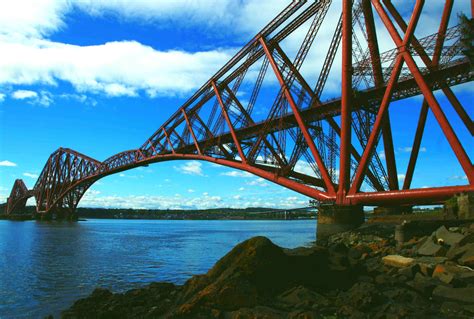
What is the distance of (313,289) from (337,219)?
48.0 ft

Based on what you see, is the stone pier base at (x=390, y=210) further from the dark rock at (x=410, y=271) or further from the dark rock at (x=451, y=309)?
the dark rock at (x=451, y=309)

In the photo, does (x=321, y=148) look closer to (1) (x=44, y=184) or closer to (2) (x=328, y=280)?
(2) (x=328, y=280)

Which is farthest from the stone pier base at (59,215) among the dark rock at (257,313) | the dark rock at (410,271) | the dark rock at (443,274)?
the dark rock at (443,274)

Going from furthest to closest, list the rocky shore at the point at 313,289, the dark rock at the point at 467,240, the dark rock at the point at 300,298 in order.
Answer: the dark rock at the point at 467,240 → the dark rock at the point at 300,298 → the rocky shore at the point at 313,289

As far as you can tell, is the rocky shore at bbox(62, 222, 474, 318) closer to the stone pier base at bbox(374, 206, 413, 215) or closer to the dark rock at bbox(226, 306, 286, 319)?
the dark rock at bbox(226, 306, 286, 319)

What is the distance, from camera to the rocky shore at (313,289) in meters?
5.94

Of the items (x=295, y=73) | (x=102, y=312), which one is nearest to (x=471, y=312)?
(x=102, y=312)

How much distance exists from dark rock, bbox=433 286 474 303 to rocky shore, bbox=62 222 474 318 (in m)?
0.01

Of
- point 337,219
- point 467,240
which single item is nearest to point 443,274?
point 467,240

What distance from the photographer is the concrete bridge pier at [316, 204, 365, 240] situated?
21.0 metres

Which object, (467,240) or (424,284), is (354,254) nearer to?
(467,240)

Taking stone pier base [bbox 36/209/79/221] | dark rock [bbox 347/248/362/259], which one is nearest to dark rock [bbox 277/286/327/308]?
dark rock [bbox 347/248/362/259]

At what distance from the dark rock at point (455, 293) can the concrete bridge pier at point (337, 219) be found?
14.6m

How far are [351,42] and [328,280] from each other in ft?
66.4
